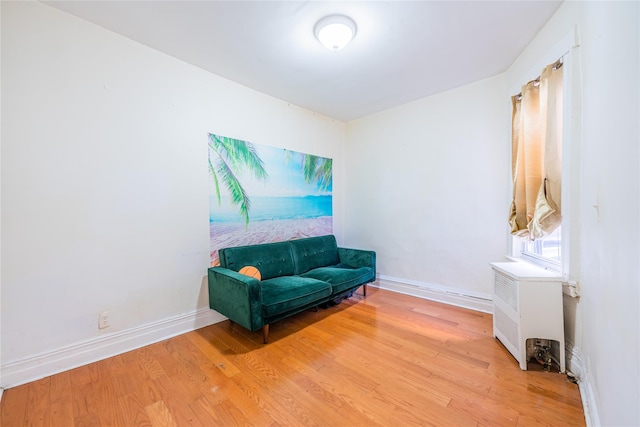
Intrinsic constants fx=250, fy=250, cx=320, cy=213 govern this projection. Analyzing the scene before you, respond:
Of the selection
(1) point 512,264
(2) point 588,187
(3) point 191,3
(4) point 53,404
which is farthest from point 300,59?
(4) point 53,404

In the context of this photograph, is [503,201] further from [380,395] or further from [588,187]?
[380,395]

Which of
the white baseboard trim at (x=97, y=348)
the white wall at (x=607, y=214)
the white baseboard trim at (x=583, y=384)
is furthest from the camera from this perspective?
the white baseboard trim at (x=97, y=348)

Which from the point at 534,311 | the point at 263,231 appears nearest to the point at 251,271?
the point at 263,231

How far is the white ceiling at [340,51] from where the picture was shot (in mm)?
1827

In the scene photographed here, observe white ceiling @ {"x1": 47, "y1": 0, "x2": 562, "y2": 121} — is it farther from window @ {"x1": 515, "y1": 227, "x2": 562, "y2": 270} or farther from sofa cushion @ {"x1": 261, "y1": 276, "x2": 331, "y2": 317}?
sofa cushion @ {"x1": 261, "y1": 276, "x2": 331, "y2": 317}

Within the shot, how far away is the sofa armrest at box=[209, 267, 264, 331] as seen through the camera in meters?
2.10

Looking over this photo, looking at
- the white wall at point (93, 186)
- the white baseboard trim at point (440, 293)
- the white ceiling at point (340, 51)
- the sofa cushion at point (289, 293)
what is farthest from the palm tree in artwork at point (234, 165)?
the white baseboard trim at point (440, 293)

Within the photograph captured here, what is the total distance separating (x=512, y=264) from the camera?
2.22 m

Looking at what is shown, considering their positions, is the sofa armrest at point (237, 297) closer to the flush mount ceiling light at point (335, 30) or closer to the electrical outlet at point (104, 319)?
the electrical outlet at point (104, 319)

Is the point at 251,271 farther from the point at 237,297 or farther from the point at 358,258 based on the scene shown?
the point at 358,258

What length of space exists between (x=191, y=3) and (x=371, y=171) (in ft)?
9.48

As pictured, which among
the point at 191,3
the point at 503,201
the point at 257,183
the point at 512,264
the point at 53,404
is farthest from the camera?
the point at 257,183

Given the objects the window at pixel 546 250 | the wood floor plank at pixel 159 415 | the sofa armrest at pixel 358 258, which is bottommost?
the wood floor plank at pixel 159 415

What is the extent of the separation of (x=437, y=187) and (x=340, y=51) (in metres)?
2.00
